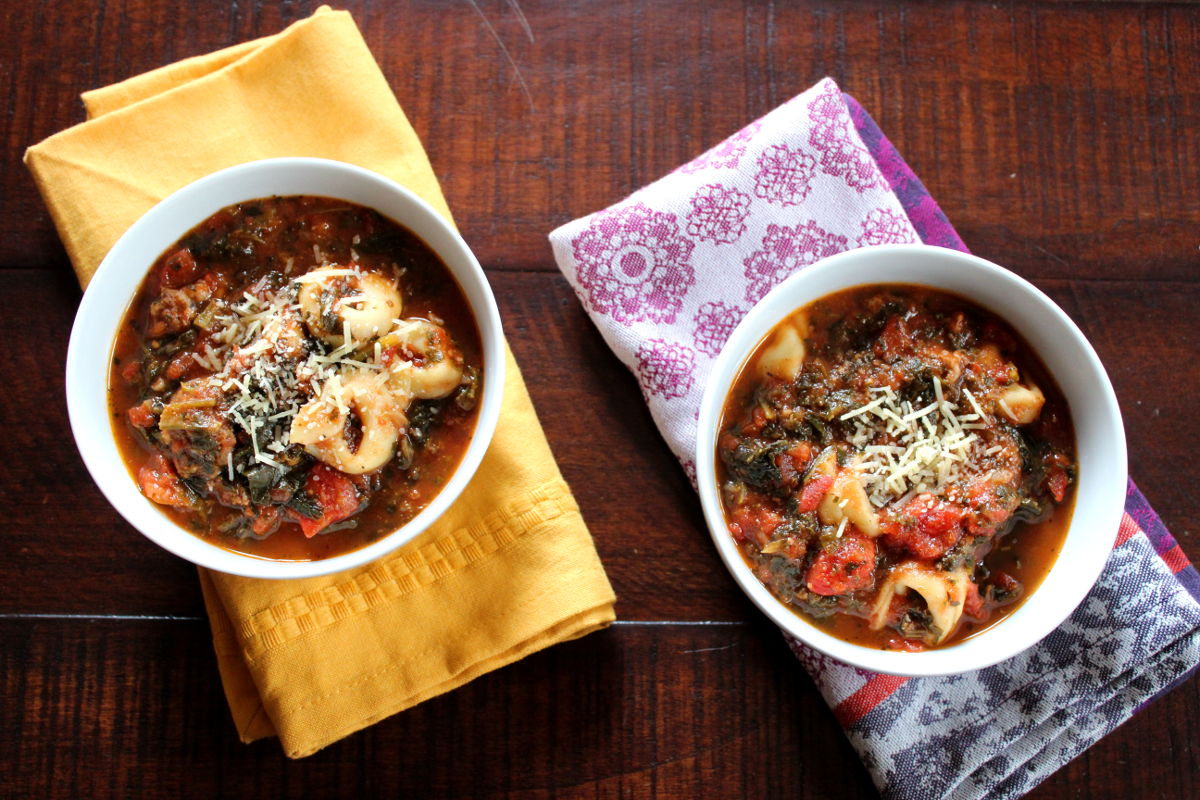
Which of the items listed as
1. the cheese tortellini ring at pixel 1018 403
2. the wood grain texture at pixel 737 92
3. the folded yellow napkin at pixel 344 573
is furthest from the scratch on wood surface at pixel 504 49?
the cheese tortellini ring at pixel 1018 403

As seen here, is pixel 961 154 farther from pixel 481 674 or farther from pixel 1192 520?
pixel 481 674

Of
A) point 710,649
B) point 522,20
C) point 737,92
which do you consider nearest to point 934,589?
point 710,649

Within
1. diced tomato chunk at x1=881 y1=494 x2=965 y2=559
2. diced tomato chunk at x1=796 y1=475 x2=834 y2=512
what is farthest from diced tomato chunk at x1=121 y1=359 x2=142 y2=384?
diced tomato chunk at x1=881 y1=494 x2=965 y2=559

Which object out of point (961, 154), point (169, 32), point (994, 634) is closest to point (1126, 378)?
point (961, 154)

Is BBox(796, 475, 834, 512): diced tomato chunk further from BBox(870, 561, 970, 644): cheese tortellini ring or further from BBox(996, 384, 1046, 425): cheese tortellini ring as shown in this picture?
BBox(996, 384, 1046, 425): cheese tortellini ring

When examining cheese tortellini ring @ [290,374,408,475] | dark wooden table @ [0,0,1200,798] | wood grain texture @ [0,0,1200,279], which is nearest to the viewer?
cheese tortellini ring @ [290,374,408,475]

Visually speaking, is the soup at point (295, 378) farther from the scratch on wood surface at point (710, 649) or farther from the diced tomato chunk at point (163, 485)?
the scratch on wood surface at point (710, 649)

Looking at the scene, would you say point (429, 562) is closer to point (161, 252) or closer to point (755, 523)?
point (755, 523)
